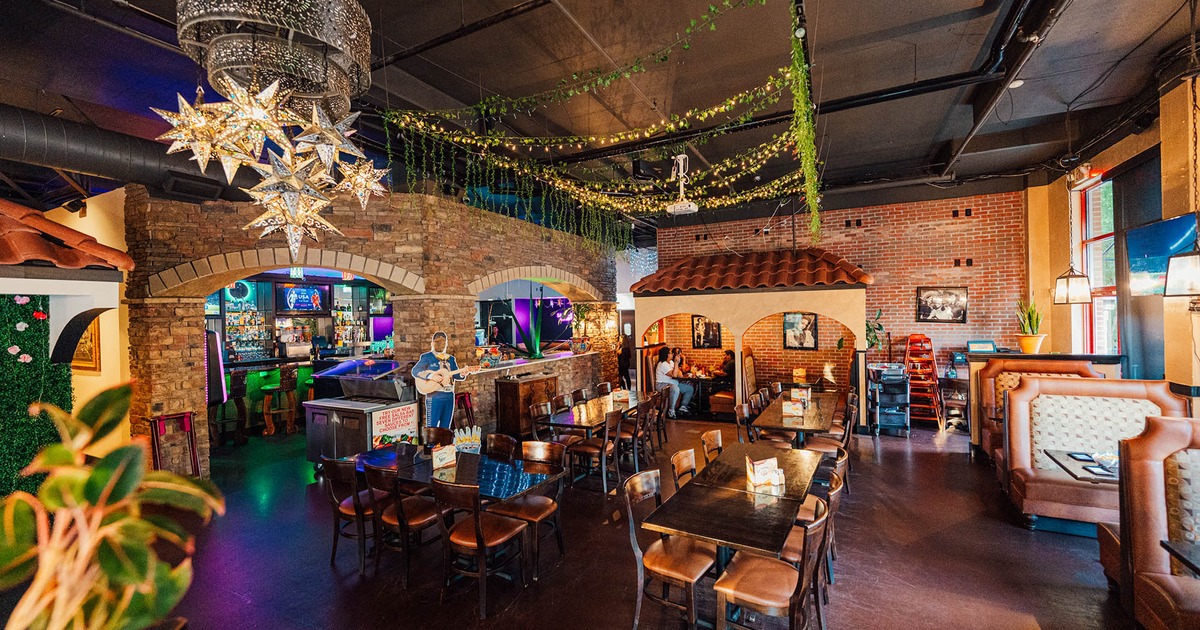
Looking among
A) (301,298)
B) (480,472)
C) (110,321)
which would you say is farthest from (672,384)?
(110,321)

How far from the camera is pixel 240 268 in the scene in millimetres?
6289

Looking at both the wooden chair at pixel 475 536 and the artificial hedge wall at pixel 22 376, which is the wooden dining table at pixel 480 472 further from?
the artificial hedge wall at pixel 22 376

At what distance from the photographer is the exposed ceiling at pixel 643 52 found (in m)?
4.16

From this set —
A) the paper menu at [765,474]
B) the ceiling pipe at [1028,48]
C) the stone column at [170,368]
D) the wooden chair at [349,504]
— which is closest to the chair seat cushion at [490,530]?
the wooden chair at [349,504]

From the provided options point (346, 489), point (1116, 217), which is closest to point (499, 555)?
point (346, 489)

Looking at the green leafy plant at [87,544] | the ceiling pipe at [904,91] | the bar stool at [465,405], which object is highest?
the ceiling pipe at [904,91]

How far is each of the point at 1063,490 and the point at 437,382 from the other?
6.79 m

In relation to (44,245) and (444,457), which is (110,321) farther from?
(444,457)

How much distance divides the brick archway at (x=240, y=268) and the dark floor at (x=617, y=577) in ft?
8.82

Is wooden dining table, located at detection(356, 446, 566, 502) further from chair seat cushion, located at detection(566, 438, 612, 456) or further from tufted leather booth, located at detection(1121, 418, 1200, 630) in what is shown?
tufted leather booth, located at detection(1121, 418, 1200, 630)

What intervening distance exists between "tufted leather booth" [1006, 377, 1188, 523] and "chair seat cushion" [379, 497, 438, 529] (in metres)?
5.45

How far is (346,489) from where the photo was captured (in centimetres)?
502

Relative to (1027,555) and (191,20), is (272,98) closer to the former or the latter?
(191,20)

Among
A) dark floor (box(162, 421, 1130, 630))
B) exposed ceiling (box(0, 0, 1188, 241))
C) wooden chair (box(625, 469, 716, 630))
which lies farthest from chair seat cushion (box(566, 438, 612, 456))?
exposed ceiling (box(0, 0, 1188, 241))
